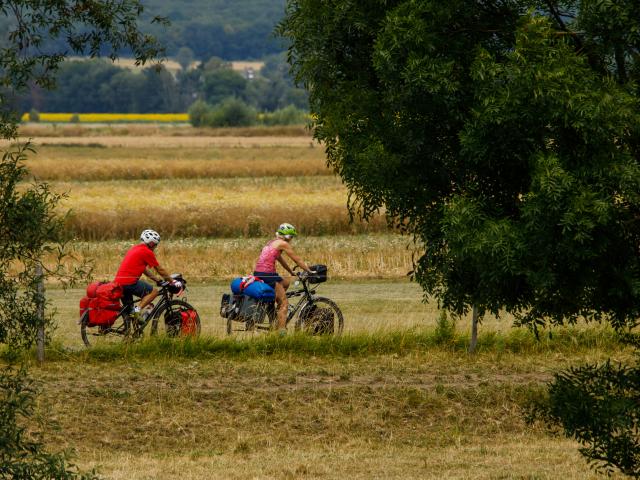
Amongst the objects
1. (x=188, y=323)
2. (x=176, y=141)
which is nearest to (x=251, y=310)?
(x=188, y=323)

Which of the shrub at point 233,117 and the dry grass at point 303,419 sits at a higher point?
the shrub at point 233,117

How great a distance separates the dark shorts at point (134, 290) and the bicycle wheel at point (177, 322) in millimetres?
382

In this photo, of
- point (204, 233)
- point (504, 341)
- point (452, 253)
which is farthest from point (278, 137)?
point (452, 253)

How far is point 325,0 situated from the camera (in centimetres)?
1293

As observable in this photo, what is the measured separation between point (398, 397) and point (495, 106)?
21.8 feet

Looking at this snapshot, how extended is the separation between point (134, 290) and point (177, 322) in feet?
2.72

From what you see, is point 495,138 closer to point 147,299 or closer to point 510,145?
point 510,145

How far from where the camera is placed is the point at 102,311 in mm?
18625

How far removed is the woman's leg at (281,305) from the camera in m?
19.3

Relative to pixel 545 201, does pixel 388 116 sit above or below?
above

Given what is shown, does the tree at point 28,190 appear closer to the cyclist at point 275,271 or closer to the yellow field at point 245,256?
the cyclist at point 275,271

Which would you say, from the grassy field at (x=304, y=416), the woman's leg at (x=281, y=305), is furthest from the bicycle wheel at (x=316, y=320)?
the grassy field at (x=304, y=416)

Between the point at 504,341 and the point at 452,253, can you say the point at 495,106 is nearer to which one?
the point at 452,253

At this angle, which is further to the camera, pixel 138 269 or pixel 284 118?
pixel 284 118
